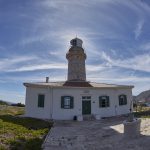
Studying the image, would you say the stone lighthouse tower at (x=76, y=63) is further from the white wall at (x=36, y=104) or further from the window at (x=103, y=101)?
the white wall at (x=36, y=104)

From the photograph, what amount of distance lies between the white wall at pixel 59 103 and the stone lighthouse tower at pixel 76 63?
5132 millimetres

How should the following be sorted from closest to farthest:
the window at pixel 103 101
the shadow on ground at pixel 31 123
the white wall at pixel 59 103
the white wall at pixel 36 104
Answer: the shadow on ground at pixel 31 123
the white wall at pixel 59 103
the white wall at pixel 36 104
the window at pixel 103 101

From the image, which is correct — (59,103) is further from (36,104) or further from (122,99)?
(122,99)

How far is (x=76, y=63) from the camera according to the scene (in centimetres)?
3366

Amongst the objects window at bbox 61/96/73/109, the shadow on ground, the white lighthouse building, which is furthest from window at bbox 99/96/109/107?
the shadow on ground

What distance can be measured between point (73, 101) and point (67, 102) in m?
0.64

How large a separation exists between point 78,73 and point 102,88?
5497 millimetres

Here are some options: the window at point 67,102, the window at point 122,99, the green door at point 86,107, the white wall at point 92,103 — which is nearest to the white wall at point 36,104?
the white wall at point 92,103

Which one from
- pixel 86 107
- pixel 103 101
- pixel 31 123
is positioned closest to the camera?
pixel 31 123

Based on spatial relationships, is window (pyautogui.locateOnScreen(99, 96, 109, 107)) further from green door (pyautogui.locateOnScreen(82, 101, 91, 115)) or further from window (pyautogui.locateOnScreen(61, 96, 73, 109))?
window (pyautogui.locateOnScreen(61, 96, 73, 109))

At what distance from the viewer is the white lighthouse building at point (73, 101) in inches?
1070

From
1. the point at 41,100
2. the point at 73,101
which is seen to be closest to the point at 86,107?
the point at 73,101

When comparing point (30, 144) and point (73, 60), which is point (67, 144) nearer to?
point (30, 144)

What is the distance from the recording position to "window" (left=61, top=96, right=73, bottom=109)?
27203 mm
